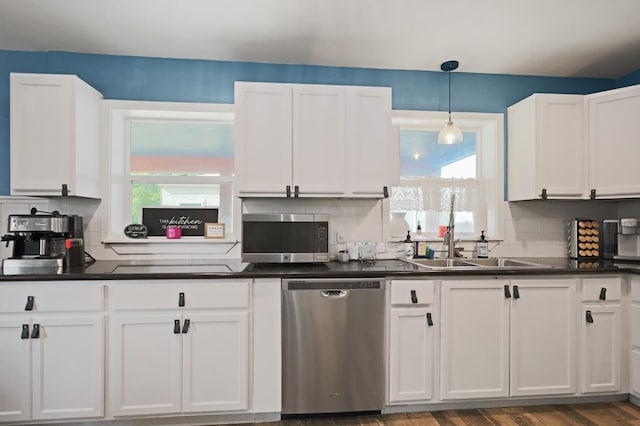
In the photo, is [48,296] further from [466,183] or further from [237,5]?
[466,183]

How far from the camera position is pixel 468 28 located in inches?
97.7

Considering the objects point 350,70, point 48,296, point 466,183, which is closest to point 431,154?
point 466,183

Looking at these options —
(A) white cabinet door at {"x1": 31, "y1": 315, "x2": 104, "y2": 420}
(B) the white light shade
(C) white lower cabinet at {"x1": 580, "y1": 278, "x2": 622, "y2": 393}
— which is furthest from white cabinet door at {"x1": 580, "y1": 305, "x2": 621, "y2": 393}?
(A) white cabinet door at {"x1": 31, "y1": 315, "x2": 104, "y2": 420}

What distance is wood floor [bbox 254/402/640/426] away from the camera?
7.51 ft

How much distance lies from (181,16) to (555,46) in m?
2.65

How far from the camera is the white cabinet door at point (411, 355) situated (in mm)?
2355

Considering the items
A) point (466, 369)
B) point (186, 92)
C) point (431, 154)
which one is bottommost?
point (466, 369)

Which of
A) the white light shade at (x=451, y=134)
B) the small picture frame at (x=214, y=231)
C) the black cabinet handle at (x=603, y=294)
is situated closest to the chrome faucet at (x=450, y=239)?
the white light shade at (x=451, y=134)

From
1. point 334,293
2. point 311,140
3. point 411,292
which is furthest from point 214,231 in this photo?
point 411,292

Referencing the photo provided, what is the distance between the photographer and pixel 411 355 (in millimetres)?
2373

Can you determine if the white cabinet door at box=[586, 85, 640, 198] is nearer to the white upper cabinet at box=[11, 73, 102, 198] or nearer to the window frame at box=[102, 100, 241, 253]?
the window frame at box=[102, 100, 241, 253]

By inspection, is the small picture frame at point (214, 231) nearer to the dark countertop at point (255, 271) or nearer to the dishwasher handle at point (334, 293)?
the dark countertop at point (255, 271)

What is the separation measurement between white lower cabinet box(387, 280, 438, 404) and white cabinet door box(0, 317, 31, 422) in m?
2.15

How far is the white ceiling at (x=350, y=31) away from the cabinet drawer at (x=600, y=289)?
170 cm
